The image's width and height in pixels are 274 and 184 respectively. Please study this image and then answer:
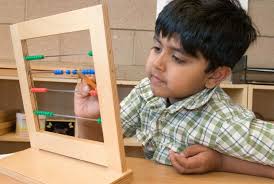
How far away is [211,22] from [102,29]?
0.34 metres

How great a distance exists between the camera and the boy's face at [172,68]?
26.7 inches

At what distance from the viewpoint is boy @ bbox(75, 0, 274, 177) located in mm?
641

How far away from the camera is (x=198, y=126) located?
73cm

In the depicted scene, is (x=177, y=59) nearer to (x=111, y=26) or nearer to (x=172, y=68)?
(x=172, y=68)

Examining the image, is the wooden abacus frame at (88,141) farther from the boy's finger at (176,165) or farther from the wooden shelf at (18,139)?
the wooden shelf at (18,139)

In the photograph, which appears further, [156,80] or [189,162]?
[156,80]

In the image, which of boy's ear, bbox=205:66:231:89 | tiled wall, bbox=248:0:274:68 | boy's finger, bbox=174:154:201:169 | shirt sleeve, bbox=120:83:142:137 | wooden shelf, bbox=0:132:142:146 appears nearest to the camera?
boy's finger, bbox=174:154:201:169

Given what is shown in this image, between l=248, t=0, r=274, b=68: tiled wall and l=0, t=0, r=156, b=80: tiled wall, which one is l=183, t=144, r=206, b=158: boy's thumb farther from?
l=248, t=0, r=274, b=68: tiled wall

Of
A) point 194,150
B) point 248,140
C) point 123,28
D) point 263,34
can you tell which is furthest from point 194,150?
point 263,34

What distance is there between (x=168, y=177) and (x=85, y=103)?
0.87 ft

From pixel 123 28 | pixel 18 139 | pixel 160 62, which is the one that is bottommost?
pixel 18 139

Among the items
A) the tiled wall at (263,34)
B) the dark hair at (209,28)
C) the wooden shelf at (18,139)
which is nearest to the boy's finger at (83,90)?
the dark hair at (209,28)

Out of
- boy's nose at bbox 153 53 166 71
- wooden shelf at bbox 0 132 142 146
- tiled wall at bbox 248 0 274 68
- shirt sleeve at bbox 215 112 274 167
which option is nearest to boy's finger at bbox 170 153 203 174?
shirt sleeve at bbox 215 112 274 167

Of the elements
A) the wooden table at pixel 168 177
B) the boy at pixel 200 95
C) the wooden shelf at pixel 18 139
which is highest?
the boy at pixel 200 95
